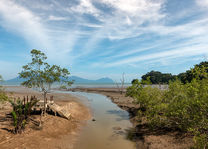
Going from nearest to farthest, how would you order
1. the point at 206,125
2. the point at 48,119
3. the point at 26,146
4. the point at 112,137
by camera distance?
1. the point at 206,125
2. the point at 26,146
3. the point at 112,137
4. the point at 48,119

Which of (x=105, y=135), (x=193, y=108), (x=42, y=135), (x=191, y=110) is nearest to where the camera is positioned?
(x=193, y=108)

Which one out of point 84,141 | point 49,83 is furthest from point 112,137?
point 49,83

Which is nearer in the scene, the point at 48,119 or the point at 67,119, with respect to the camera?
the point at 48,119

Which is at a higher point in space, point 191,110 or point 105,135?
point 191,110

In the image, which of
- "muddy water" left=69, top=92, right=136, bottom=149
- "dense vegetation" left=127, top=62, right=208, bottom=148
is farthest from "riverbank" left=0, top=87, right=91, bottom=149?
"dense vegetation" left=127, top=62, right=208, bottom=148

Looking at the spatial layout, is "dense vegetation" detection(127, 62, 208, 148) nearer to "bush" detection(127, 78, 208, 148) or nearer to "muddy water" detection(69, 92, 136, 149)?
"bush" detection(127, 78, 208, 148)

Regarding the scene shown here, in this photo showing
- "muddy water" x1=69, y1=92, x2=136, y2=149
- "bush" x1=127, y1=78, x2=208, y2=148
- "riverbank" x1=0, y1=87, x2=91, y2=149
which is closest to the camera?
"bush" x1=127, y1=78, x2=208, y2=148

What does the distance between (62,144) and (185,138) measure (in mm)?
10672

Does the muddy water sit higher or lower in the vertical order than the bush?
lower

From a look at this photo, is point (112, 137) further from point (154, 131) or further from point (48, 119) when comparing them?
point (48, 119)

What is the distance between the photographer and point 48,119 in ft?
52.5

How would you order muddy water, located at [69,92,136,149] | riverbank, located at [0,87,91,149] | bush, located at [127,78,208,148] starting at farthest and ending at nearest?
muddy water, located at [69,92,136,149] < riverbank, located at [0,87,91,149] < bush, located at [127,78,208,148]

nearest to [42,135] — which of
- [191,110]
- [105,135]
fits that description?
[105,135]

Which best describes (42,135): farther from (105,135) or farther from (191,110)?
(191,110)
